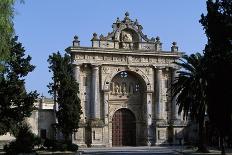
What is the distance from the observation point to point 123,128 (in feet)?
203

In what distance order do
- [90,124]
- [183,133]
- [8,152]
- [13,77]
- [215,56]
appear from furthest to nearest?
[183,133]
[90,124]
[13,77]
[8,152]
[215,56]

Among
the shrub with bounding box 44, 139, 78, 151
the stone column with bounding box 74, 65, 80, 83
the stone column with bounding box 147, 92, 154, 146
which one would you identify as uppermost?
the stone column with bounding box 74, 65, 80, 83

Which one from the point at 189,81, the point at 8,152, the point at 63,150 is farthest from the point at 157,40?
the point at 8,152

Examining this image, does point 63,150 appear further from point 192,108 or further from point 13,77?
point 192,108

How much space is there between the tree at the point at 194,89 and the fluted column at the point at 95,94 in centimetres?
1509

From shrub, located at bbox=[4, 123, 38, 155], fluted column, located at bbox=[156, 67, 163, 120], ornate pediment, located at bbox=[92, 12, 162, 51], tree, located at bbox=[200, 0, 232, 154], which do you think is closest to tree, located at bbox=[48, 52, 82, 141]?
shrub, located at bbox=[4, 123, 38, 155]

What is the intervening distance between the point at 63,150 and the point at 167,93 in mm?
25432

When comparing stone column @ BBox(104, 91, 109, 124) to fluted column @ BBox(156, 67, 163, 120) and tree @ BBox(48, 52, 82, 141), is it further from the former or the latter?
tree @ BBox(48, 52, 82, 141)

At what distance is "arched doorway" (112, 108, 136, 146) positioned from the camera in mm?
61219

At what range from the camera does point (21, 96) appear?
40625mm

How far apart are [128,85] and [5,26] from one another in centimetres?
4114

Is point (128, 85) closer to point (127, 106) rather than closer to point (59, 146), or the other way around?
point (127, 106)

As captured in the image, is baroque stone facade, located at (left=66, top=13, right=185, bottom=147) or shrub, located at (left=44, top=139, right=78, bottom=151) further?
baroque stone facade, located at (left=66, top=13, right=185, bottom=147)

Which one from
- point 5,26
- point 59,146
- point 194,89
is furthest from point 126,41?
point 5,26
